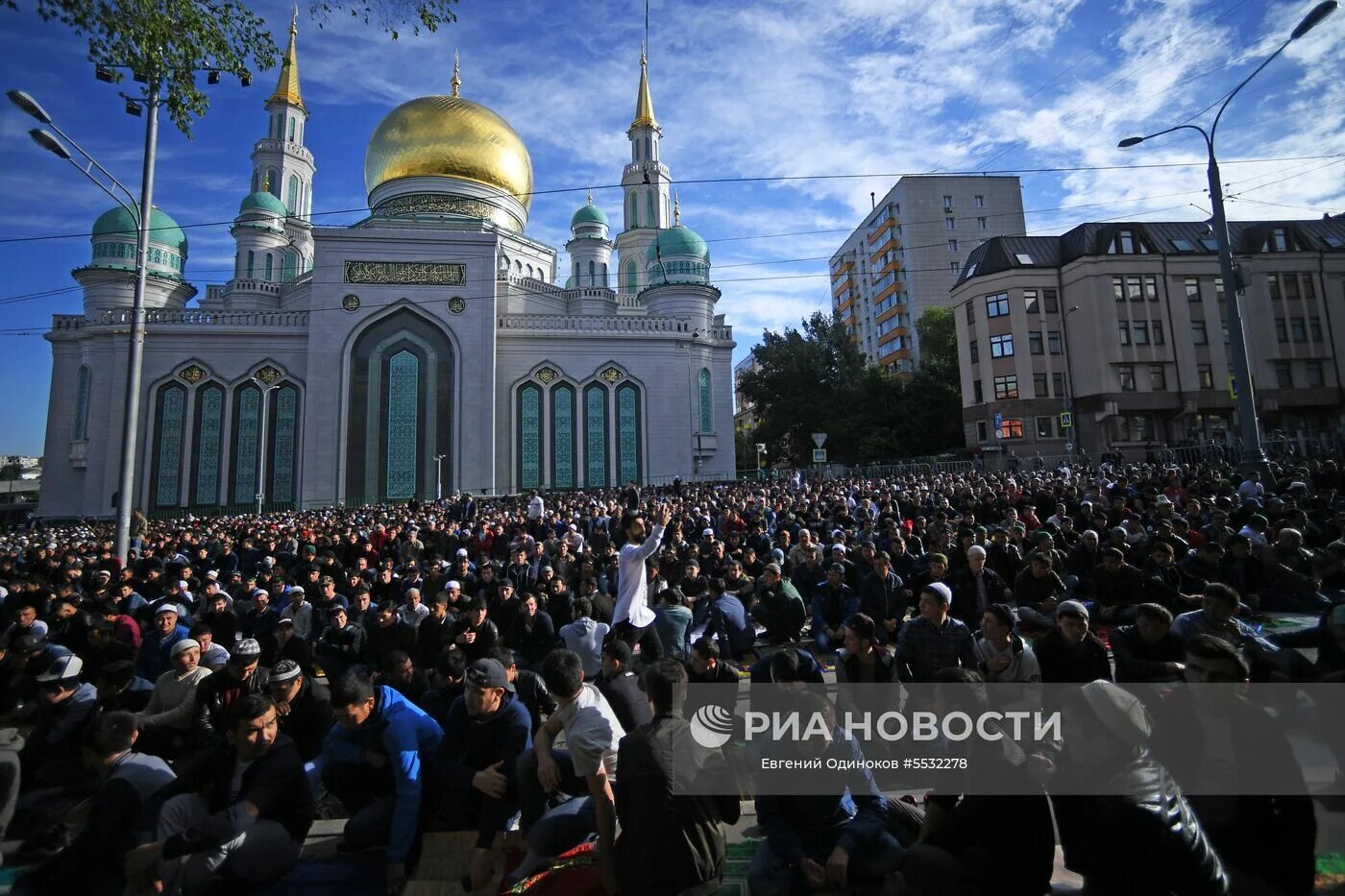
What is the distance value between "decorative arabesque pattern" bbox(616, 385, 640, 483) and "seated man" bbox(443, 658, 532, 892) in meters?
24.8

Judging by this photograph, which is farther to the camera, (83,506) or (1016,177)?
(1016,177)

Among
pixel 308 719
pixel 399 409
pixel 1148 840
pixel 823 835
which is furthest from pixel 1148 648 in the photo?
pixel 399 409

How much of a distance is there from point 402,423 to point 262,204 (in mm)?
13818

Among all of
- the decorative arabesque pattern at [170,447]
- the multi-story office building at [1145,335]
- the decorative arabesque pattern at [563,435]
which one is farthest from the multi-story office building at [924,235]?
the decorative arabesque pattern at [170,447]

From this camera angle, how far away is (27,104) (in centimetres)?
816

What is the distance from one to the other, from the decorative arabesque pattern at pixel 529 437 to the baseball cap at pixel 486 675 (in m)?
24.4

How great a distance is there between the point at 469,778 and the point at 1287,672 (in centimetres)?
396

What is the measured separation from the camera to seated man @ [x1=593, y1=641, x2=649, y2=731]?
371 centimetres

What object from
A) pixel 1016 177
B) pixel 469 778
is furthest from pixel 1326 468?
pixel 1016 177

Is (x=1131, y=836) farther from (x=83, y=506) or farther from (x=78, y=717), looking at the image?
(x=83, y=506)

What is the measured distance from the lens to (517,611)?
638cm

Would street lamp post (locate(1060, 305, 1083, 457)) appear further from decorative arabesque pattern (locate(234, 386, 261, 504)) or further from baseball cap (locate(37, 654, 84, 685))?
decorative arabesque pattern (locate(234, 386, 261, 504))

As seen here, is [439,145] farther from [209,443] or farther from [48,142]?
[48,142]

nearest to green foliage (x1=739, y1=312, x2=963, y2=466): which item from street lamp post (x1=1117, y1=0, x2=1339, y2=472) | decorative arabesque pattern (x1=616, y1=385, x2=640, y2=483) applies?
decorative arabesque pattern (x1=616, y1=385, x2=640, y2=483)
